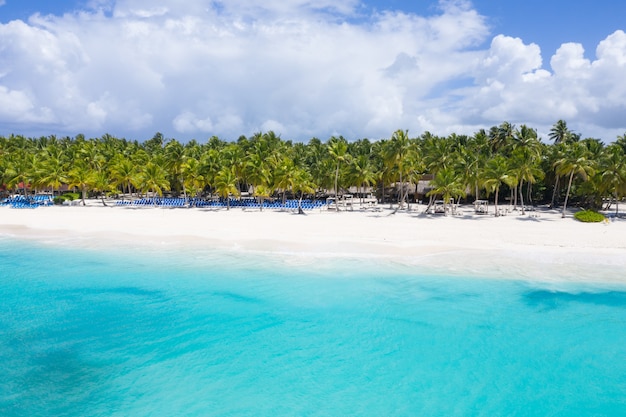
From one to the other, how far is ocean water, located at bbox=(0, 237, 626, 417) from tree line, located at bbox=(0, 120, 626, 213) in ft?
75.1

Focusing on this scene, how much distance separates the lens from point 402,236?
2886cm

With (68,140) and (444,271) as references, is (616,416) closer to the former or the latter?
(444,271)

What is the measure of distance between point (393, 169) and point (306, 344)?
3708 cm

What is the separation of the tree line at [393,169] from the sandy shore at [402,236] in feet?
15.5

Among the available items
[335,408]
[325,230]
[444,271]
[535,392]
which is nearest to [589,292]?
[444,271]

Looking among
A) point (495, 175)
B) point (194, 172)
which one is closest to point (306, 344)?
point (495, 175)

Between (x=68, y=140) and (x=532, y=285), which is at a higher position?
(x=68, y=140)

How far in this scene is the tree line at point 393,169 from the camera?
3884cm

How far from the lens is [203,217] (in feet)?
134

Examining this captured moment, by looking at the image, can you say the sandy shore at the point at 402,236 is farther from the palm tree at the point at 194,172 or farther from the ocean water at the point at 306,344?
the palm tree at the point at 194,172

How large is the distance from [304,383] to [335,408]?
1.33 metres

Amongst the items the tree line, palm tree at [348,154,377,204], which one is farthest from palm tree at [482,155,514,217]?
palm tree at [348,154,377,204]

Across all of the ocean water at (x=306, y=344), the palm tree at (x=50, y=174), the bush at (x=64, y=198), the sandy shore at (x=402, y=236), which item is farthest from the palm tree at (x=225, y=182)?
the ocean water at (x=306, y=344)

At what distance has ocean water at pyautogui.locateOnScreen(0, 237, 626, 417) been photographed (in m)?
10.3
